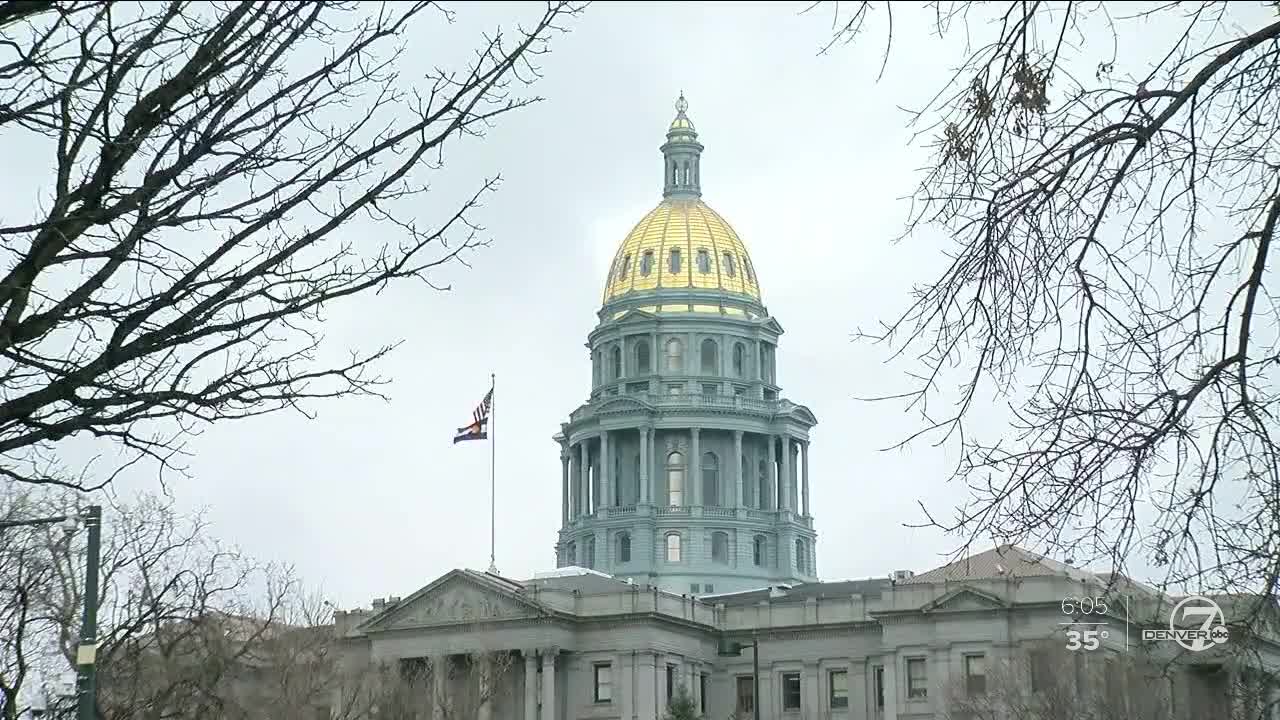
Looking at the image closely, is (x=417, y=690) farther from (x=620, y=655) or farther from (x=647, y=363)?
(x=647, y=363)

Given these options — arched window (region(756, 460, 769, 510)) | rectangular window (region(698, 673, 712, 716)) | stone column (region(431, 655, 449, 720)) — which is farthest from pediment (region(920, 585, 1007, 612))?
arched window (region(756, 460, 769, 510))

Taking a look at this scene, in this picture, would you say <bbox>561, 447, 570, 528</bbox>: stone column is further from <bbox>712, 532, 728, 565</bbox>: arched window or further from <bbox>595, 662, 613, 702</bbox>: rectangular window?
<bbox>595, 662, 613, 702</bbox>: rectangular window

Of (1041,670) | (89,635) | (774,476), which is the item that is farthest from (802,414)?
(89,635)

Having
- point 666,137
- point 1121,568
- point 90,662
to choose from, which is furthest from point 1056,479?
point 666,137

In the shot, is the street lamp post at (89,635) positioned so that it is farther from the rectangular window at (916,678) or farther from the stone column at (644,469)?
the stone column at (644,469)

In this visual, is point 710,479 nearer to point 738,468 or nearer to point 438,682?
point 738,468

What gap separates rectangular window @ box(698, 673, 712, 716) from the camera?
105 metres

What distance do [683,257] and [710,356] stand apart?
6997 mm

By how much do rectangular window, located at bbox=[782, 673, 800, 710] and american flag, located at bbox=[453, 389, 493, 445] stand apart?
20.5m

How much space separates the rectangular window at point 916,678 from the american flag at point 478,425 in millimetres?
26357

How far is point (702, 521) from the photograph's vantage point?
418ft

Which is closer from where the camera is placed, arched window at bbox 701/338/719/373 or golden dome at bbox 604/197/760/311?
arched window at bbox 701/338/719/373

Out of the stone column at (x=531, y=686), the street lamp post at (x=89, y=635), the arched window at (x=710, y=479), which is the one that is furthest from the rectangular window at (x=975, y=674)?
the street lamp post at (x=89, y=635)

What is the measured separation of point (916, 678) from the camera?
96375mm
